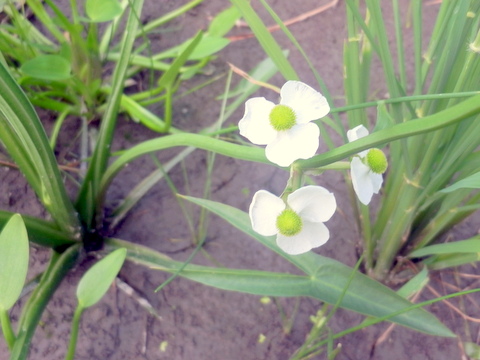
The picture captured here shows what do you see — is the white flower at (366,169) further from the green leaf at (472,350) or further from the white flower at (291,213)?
the green leaf at (472,350)

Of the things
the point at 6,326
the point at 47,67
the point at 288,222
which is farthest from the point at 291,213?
the point at 47,67

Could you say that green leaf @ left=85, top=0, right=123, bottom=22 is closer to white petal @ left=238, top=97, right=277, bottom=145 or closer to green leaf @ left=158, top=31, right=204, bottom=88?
green leaf @ left=158, top=31, right=204, bottom=88

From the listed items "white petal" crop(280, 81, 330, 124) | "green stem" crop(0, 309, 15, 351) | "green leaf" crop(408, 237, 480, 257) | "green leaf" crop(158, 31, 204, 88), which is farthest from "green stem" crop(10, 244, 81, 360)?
"green leaf" crop(408, 237, 480, 257)

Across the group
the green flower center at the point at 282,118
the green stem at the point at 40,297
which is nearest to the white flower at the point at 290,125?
the green flower center at the point at 282,118

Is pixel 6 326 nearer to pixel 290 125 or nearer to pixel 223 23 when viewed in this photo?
pixel 290 125

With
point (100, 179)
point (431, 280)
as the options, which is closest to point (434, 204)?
point (431, 280)

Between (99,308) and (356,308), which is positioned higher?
(356,308)

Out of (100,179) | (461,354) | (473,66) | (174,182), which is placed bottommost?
(461,354)

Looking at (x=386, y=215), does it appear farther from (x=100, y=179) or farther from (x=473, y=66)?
(x=100, y=179)
